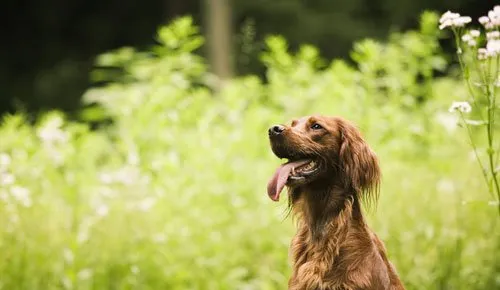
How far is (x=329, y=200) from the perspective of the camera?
A: 348cm

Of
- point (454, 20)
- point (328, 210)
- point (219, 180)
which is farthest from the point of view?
point (219, 180)

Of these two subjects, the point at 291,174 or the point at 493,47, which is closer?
the point at 291,174

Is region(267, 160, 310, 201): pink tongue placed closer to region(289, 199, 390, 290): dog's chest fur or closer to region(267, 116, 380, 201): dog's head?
region(267, 116, 380, 201): dog's head

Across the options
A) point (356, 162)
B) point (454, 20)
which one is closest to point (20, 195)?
point (356, 162)

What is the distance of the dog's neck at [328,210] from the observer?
3.44 m

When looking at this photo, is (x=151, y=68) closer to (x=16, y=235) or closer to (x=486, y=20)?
(x=16, y=235)

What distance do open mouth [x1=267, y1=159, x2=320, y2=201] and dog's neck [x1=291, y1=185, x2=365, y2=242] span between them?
10 cm

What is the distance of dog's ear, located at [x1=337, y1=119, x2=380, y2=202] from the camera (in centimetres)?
348

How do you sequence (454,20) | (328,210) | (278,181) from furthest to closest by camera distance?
(454,20) < (328,210) < (278,181)

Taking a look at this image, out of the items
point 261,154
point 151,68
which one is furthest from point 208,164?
point 151,68

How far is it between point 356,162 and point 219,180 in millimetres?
3178

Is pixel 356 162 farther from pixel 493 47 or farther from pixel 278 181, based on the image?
pixel 493 47

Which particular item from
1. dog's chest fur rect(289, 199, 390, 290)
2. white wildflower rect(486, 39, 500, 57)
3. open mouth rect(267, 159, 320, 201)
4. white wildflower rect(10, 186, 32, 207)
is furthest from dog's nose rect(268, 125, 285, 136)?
white wildflower rect(10, 186, 32, 207)

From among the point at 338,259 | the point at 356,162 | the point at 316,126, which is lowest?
the point at 338,259
